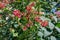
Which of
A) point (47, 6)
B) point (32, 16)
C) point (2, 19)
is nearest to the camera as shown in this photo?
point (32, 16)

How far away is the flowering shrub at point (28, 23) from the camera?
2.66 meters

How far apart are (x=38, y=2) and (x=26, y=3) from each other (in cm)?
13

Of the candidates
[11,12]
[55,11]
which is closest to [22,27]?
[11,12]

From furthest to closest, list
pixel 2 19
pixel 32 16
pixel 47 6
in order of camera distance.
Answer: pixel 47 6, pixel 2 19, pixel 32 16

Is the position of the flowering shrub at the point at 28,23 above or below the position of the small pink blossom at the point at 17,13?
below

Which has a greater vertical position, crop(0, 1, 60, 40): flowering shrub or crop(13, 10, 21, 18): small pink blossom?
crop(13, 10, 21, 18): small pink blossom

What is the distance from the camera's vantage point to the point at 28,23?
104 inches

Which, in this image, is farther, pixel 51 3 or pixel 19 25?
pixel 51 3

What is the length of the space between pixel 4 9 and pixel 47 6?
53 cm

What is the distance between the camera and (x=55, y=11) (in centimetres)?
299

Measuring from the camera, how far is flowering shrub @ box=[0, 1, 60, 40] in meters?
2.66

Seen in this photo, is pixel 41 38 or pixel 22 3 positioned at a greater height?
pixel 22 3

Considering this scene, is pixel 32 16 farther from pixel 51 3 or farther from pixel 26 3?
pixel 51 3

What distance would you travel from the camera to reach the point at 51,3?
122 inches
